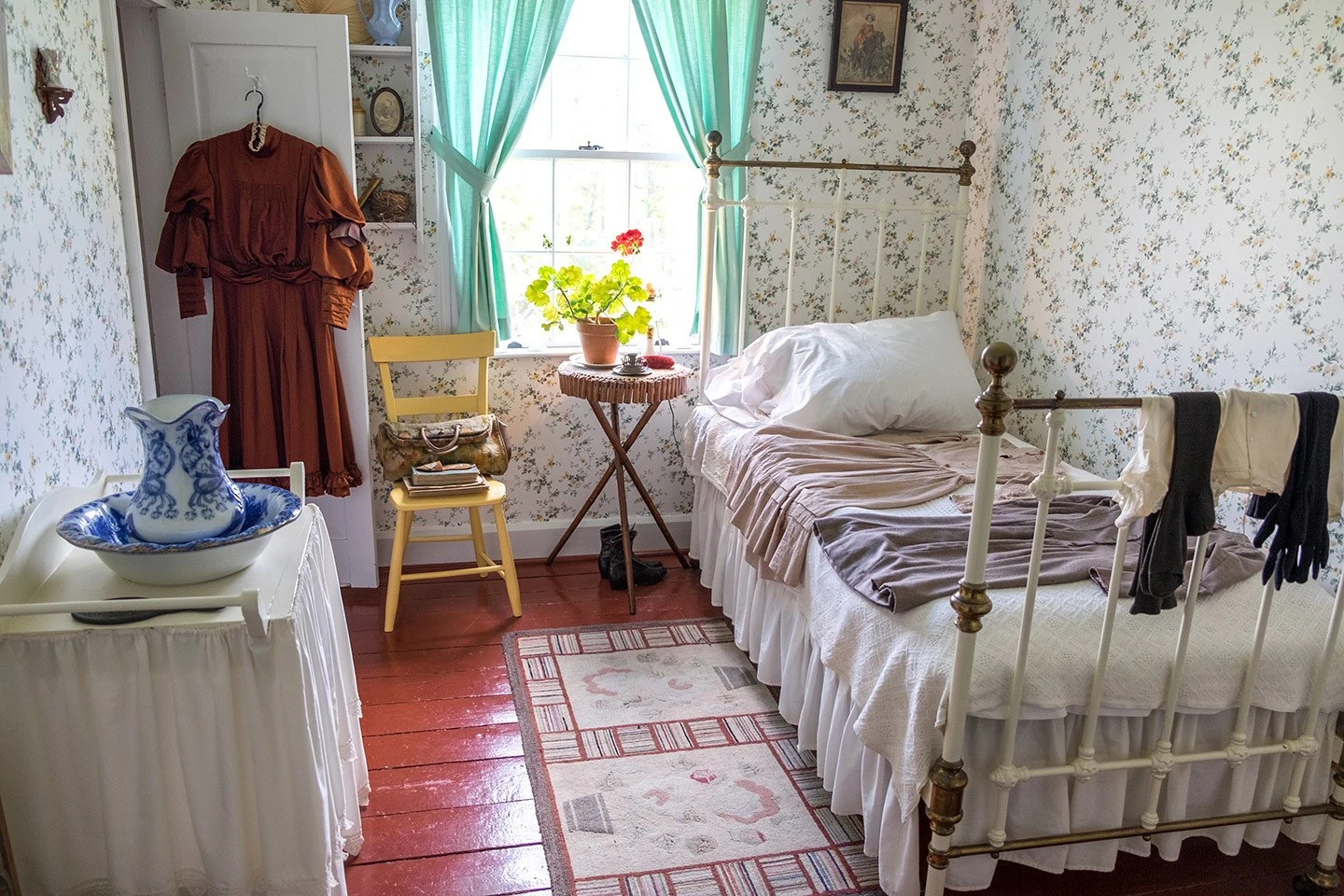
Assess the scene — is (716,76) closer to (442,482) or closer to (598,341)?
(598,341)

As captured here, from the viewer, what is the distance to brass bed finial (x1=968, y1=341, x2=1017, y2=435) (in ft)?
5.10

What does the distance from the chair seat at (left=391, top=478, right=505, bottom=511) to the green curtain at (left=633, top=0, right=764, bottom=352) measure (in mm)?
1108

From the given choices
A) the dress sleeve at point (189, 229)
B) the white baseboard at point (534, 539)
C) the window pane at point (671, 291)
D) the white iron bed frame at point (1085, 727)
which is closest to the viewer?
the white iron bed frame at point (1085, 727)

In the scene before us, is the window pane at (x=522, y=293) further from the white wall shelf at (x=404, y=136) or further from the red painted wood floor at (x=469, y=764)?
the red painted wood floor at (x=469, y=764)

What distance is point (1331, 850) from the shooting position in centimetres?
195

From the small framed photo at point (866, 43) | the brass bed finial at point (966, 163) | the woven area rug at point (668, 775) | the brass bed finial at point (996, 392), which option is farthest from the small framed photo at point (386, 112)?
the brass bed finial at point (996, 392)

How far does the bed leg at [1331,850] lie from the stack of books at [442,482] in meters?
2.28

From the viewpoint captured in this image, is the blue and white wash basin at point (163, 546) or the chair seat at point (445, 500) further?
the chair seat at point (445, 500)

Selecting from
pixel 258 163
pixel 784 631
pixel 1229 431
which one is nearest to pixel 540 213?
pixel 258 163

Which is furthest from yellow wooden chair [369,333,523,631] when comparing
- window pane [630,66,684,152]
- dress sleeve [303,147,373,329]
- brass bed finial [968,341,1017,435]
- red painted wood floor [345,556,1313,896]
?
brass bed finial [968,341,1017,435]

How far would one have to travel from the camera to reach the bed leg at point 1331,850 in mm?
1912

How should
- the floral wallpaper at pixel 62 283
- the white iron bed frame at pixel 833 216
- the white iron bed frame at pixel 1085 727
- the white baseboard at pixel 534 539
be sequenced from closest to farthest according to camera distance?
the white iron bed frame at pixel 1085 727, the floral wallpaper at pixel 62 283, the white iron bed frame at pixel 833 216, the white baseboard at pixel 534 539

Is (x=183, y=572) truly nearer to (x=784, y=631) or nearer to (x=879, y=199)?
(x=784, y=631)

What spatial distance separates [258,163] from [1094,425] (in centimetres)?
262
